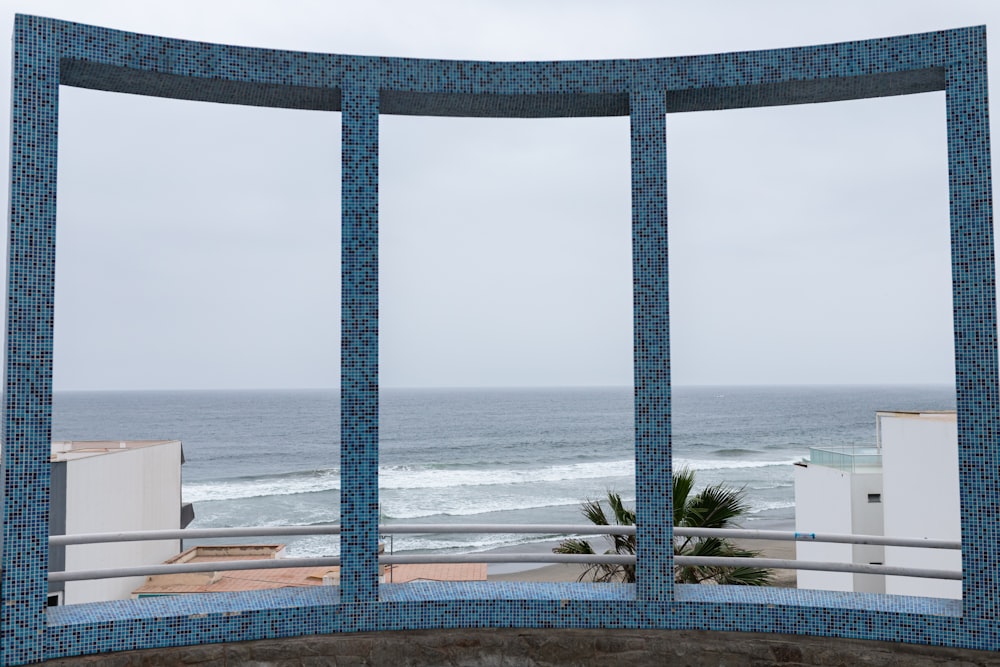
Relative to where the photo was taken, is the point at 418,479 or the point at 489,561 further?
the point at 418,479

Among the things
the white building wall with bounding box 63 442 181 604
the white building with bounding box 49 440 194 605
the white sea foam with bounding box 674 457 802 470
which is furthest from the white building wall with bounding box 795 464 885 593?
the white sea foam with bounding box 674 457 802 470

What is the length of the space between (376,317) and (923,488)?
8.14 metres

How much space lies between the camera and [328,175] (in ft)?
120

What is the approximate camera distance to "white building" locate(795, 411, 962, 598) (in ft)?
26.7

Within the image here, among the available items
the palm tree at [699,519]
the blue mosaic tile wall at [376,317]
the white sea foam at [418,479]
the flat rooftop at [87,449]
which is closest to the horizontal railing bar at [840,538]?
the blue mosaic tile wall at [376,317]

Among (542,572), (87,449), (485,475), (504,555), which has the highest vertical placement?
(504,555)

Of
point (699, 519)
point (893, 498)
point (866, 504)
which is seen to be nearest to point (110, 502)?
point (699, 519)

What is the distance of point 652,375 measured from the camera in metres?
2.96

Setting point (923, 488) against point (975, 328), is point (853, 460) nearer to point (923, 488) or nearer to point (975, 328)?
point (923, 488)

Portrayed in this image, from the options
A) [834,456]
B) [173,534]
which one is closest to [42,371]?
[173,534]

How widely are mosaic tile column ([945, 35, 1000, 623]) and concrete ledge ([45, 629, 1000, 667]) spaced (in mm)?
372

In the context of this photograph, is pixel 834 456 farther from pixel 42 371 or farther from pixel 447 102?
pixel 42 371

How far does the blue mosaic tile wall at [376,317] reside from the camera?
2621mm

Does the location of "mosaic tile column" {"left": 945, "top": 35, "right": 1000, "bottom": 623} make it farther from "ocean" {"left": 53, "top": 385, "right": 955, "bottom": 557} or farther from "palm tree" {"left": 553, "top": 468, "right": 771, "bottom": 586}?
"ocean" {"left": 53, "top": 385, "right": 955, "bottom": 557}
